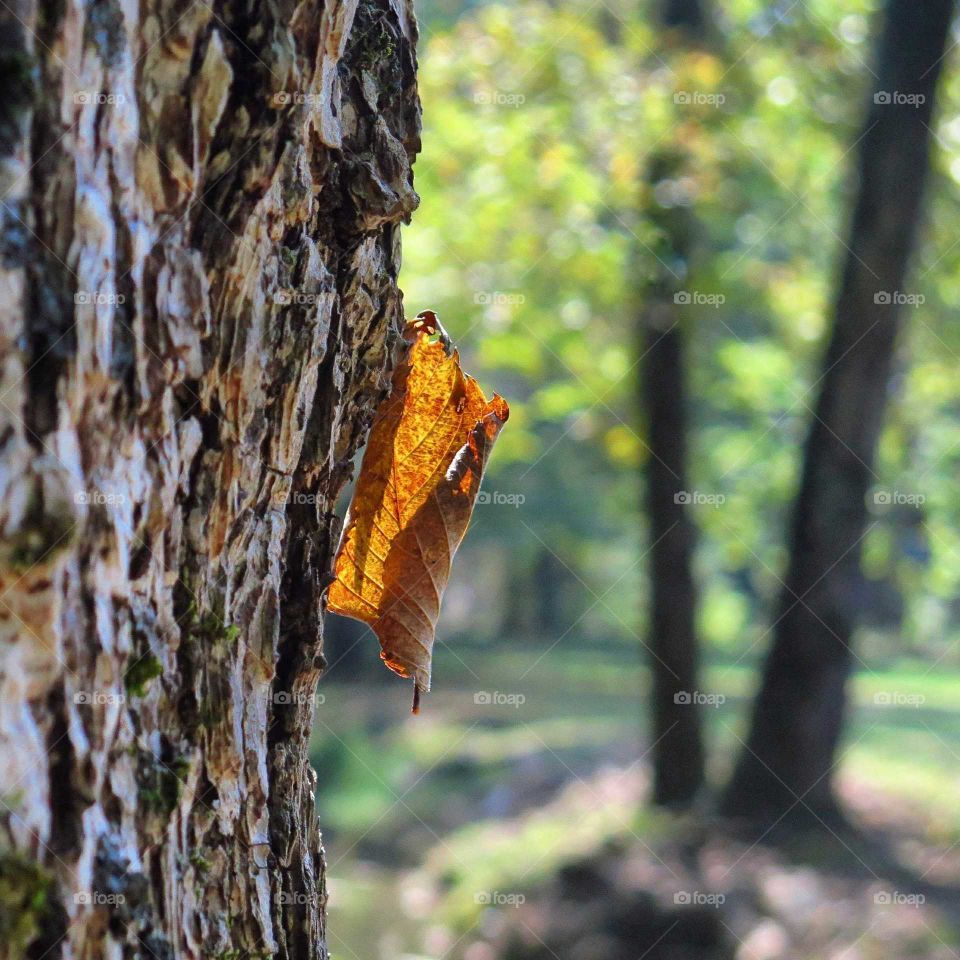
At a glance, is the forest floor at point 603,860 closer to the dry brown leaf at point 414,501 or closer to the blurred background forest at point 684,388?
the blurred background forest at point 684,388

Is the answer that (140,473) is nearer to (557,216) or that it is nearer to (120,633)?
(120,633)

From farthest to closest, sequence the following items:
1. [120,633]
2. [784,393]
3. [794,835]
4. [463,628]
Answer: [463,628]
[784,393]
[794,835]
[120,633]

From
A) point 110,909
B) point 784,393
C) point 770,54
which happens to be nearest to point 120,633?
point 110,909

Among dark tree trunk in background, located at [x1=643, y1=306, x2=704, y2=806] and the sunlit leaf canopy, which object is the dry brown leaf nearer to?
the sunlit leaf canopy

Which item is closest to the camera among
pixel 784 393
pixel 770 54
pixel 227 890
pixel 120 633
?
pixel 120 633

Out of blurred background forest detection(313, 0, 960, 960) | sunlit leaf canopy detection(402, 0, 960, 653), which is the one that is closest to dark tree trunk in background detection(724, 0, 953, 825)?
blurred background forest detection(313, 0, 960, 960)

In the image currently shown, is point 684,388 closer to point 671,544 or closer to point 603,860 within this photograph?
Answer: point 671,544
